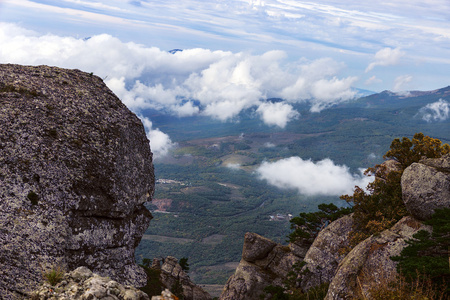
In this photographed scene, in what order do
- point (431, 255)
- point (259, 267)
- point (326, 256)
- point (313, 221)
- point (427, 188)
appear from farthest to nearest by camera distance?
point (313, 221) < point (259, 267) < point (326, 256) < point (427, 188) < point (431, 255)

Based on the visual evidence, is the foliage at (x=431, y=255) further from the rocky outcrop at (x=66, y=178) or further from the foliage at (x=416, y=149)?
the rocky outcrop at (x=66, y=178)

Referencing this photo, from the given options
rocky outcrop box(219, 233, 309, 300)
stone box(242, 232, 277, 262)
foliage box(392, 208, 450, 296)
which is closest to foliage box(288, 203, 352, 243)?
rocky outcrop box(219, 233, 309, 300)

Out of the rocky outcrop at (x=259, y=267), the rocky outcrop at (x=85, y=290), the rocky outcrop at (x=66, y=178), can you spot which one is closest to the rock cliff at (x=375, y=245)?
the rocky outcrop at (x=259, y=267)

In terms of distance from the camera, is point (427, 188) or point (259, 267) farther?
point (259, 267)

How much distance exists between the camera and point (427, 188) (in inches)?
1040

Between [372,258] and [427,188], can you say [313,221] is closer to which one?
[427,188]

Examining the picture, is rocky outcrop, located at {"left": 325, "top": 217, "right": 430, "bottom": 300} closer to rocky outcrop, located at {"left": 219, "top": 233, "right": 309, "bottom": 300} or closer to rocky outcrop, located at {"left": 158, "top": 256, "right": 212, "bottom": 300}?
rocky outcrop, located at {"left": 219, "top": 233, "right": 309, "bottom": 300}

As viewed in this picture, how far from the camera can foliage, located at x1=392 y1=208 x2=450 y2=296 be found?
18573 millimetres

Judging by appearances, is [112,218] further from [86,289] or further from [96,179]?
[86,289]

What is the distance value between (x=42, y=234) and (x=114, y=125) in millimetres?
7305

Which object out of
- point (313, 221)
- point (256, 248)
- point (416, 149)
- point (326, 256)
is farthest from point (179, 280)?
point (416, 149)

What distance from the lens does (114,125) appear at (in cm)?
1969

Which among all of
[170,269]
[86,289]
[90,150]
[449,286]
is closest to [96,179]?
[90,150]

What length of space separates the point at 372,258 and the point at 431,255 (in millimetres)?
3985
